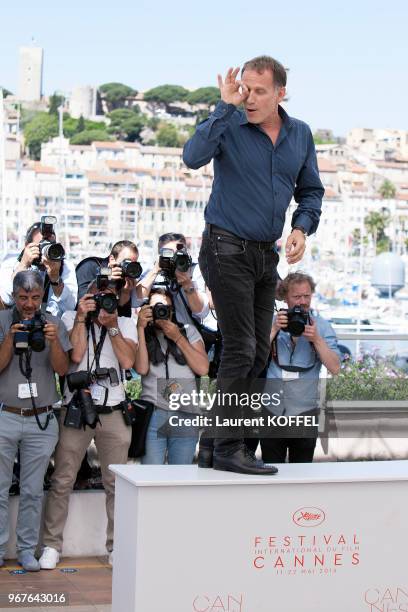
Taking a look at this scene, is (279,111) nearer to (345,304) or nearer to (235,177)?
(235,177)

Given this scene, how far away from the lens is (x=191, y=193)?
10200cm

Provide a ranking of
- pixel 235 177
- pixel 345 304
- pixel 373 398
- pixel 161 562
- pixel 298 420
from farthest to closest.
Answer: pixel 345 304
pixel 373 398
pixel 298 420
pixel 235 177
pixel 161 562

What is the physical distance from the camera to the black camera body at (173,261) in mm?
5996

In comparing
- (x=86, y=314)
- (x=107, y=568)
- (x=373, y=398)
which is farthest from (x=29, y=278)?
(x=373, y=398)

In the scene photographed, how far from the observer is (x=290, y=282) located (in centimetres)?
595

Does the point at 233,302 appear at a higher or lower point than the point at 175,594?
higher

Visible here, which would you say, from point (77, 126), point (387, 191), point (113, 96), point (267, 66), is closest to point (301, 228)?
point (267, 66)

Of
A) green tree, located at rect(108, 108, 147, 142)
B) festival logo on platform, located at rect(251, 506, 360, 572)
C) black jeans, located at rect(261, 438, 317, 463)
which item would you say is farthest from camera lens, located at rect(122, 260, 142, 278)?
green tree, located at rect(108, 108, 147, 142)

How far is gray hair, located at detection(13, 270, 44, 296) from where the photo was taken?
224 inches

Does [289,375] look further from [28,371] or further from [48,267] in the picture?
[48,267]

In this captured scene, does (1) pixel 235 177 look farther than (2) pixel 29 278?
No

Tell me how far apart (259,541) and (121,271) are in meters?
2.11

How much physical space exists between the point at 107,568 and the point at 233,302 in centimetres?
202

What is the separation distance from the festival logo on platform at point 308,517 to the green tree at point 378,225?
102527mm
